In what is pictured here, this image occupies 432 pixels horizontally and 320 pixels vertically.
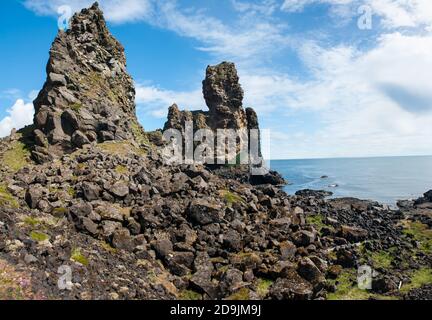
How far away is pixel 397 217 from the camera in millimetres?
73312

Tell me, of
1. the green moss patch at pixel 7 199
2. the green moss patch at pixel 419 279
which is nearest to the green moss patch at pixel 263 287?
the green moss patch at pixel 419 279

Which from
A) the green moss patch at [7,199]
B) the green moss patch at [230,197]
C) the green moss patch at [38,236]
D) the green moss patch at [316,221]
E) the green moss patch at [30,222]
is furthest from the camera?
the green moss patch at [316,221]

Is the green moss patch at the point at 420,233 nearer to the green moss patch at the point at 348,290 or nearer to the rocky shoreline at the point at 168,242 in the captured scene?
the rocky shoreline at the point at 168,242

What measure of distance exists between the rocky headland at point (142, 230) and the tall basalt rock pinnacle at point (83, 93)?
28 centimetres

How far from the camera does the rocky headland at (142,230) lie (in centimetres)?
2907

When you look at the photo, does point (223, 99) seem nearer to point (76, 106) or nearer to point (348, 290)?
point (76, 106)

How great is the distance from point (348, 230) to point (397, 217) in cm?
2815

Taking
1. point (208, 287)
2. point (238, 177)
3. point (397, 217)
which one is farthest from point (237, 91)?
point (208, 287)

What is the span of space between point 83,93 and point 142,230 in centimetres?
3564

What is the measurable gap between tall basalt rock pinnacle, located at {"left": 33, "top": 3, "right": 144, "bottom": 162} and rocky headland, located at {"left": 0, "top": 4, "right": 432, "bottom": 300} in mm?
279

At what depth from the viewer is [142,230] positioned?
1529 inches

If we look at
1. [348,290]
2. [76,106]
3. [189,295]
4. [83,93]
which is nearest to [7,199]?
[189,295]

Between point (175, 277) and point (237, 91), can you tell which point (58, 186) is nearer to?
point (175, 277)

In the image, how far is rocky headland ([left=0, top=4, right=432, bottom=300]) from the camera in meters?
29.1
